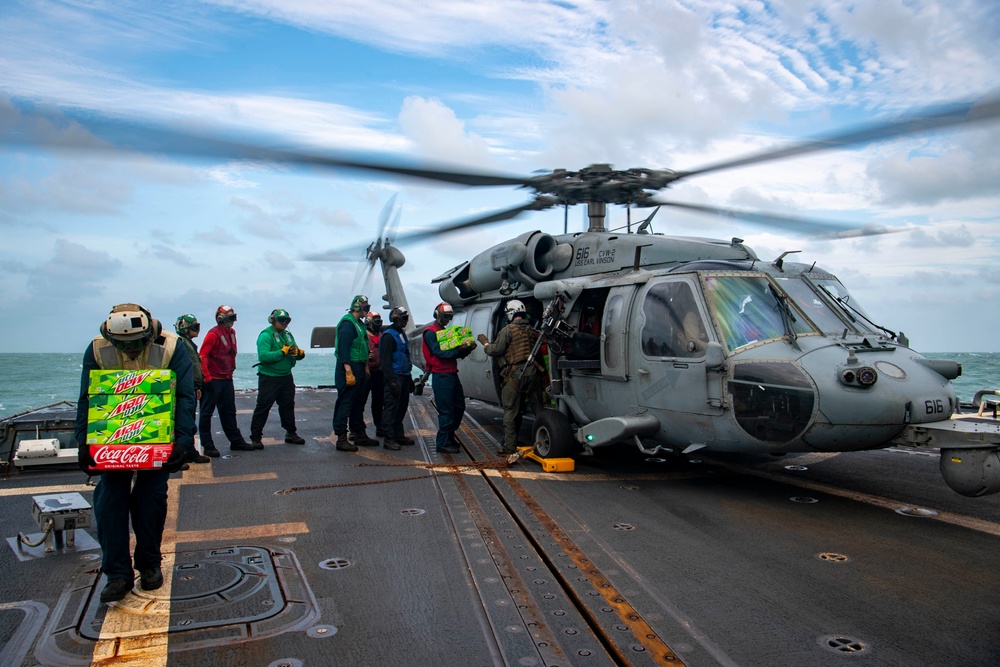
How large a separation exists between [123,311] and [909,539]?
5.54 metres

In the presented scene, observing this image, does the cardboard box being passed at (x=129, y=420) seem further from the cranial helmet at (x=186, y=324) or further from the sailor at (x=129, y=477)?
the cranial helmet at (x=186, y=324)

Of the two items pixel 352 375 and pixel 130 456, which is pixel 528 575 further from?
pixel 352 375

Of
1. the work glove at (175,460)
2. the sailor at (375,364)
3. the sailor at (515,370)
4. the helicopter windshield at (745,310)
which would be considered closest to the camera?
the work glove at (175,460)

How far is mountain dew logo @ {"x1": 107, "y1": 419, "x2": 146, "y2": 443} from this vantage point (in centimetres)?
406

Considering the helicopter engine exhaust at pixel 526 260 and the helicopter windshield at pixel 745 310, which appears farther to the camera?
the helicopter engine exhaust at pixel 526 260

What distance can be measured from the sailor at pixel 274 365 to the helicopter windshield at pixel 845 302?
20.4 ft

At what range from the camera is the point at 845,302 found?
7.16 meters

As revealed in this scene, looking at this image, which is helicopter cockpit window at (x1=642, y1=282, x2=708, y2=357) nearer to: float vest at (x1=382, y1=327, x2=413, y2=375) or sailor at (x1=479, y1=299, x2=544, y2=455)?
sailor at (x1=479, y1=299, x2=544, y2=455)

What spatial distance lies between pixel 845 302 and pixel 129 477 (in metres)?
6.45

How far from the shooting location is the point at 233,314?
9.27m

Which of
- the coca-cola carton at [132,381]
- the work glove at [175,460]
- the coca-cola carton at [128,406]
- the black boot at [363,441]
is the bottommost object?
the black boot at [363,441]

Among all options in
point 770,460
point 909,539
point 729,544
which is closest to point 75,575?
point 729,544

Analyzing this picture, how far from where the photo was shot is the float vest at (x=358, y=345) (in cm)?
933

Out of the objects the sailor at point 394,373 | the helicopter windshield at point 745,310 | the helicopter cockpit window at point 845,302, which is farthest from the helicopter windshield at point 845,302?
the sailor at point 394,373
